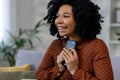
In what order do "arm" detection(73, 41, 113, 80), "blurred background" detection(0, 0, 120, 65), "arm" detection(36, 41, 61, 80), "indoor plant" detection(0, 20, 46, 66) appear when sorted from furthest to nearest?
"blurred background" detection(0, 0, 120, 65), "indoor plant" detection(0, 20, 46, 66), "arm" detection(36, 41, 61, 80), "arm" detection(73, 41, 113, 80)

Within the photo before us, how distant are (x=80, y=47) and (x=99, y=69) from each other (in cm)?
20

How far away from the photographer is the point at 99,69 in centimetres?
141

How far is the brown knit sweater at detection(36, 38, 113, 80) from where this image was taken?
142 centimetres

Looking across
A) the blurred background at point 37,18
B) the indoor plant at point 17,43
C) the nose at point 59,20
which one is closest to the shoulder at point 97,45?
the nose at point 59,20

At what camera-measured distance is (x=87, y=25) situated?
149 centimetres

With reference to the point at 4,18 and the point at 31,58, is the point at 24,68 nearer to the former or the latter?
the point at 31,58

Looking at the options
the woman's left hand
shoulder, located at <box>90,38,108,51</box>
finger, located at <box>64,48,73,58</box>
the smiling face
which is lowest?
the woman's left hand

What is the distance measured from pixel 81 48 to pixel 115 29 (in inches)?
93.4

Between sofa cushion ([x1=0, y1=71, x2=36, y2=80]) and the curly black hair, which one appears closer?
the curly black hair

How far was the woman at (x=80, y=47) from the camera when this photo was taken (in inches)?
56.2

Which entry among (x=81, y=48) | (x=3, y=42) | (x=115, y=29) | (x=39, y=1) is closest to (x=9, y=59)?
(x=3, y=42)

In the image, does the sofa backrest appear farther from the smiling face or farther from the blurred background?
the blurred background

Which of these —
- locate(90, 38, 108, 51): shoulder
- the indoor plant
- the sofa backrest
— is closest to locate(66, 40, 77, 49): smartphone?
locate(90, 38, 108, 51): shoulder

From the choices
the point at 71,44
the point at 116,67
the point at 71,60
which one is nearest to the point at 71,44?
the point at 71,44
